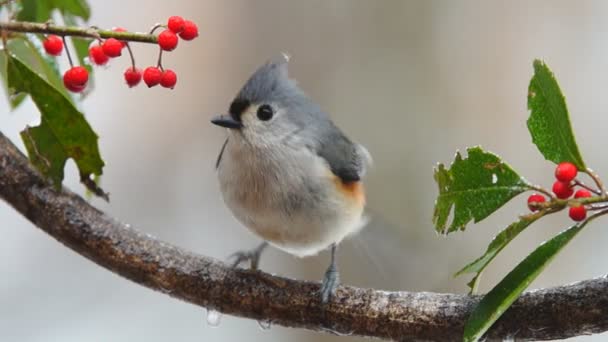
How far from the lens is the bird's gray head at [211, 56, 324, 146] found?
4.04ft

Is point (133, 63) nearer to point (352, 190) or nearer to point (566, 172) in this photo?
point (566, 172)

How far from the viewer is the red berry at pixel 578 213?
0.66m

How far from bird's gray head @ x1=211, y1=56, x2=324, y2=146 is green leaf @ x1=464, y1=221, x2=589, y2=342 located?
0.59m

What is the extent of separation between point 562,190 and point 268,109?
0.66 metres

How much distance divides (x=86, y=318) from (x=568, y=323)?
7.15 ft

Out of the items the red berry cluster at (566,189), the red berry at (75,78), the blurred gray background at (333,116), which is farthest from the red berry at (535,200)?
the blurred gray background at (333,116)

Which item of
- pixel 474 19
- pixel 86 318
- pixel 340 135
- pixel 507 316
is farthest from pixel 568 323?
pixel 86 318

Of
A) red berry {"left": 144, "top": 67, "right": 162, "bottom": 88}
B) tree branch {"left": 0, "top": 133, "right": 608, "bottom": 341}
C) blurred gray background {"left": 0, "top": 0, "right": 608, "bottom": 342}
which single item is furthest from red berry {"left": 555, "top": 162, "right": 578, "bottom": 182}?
blurred gray background {"left": 0, "top": 0, "right": 608, "bottom": 342}

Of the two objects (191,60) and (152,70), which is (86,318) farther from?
(152,70)

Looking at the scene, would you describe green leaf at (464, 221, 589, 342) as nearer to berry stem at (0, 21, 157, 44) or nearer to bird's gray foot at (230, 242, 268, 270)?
berry stem at (0, 21, 157, 44)

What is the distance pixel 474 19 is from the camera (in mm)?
2654

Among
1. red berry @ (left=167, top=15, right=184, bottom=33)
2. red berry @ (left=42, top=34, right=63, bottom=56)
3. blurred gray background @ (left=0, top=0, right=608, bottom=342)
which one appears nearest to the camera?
red berry @ (left=167, top=15, right=184, bottom=33)

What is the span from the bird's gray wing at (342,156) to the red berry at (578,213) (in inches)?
26.6

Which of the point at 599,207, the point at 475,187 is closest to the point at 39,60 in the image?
the point at 475,187
